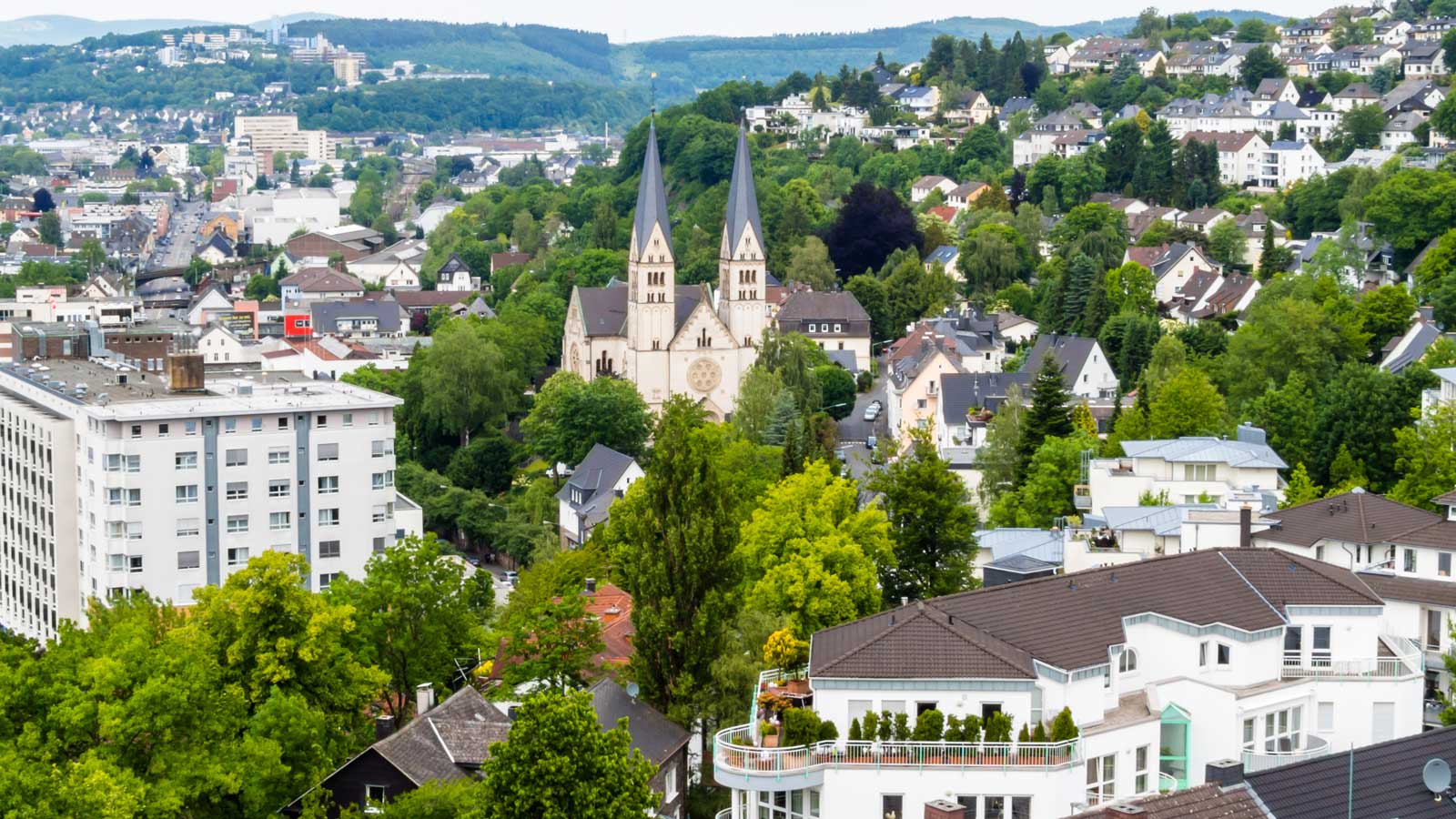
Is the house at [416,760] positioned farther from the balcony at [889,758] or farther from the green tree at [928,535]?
the green tree at [928,535]

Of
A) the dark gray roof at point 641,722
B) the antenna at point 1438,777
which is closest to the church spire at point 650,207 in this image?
the dark gray roof at point 641,722

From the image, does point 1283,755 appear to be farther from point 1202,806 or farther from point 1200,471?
point 1200,471

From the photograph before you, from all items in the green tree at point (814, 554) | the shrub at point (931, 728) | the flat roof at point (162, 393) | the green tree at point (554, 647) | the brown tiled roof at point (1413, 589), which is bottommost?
the green tree at point (554, 647)

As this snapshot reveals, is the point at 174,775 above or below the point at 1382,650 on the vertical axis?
below

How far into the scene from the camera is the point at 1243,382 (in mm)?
72938

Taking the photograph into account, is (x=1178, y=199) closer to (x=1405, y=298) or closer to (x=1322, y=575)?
(x=1405, y=298)

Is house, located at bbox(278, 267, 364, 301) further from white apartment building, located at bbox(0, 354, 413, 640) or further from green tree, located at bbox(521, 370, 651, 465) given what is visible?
white apartment building, located at bbox(0, 354, 413, 640)

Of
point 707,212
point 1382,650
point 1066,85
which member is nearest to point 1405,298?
point 1382,650

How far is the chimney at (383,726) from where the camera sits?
1719 inches

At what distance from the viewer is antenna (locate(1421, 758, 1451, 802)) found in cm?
2638

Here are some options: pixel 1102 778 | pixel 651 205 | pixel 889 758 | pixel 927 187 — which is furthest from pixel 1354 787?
pixel 927 187

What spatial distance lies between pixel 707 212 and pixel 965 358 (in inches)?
1741

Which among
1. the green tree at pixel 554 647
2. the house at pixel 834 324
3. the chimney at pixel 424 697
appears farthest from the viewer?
the house at pixel 834 324

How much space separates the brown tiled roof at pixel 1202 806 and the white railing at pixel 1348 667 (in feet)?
30.9
